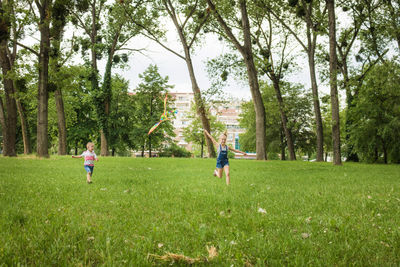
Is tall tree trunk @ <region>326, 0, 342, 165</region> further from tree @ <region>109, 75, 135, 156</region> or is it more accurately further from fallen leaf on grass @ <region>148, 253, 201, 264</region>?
tree @ <region>109, 75, 135, 156</region>

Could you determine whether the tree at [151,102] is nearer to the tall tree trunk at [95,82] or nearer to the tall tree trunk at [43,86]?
the tall tree trunk at [95,82]

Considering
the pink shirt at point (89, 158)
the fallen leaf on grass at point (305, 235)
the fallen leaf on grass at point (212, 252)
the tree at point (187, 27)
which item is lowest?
the fallen leaf on grass at point (305, 235)

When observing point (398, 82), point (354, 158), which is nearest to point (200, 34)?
point (398, 82)

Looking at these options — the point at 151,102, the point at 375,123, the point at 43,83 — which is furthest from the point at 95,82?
the point at 375,123

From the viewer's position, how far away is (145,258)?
2943 mm

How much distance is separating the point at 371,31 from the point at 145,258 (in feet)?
99.6

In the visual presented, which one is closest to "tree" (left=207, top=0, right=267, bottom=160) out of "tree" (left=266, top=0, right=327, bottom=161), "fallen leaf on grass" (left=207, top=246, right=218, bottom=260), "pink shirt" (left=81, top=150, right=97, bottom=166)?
"tree" (left=266, top=0, right=327, bottom=161)

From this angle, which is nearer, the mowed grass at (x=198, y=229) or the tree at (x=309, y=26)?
the mowed grass at (x=198, y=229)

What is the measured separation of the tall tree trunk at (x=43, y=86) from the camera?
19.7 meters

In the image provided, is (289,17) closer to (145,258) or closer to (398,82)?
(398,82)

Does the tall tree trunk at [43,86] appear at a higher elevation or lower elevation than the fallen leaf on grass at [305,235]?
higher

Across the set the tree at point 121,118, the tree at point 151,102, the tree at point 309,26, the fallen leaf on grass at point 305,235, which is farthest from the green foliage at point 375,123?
the tree at point 121,118

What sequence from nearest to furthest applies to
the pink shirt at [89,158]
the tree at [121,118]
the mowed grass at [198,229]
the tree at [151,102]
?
the mowed grass at [198,229] < the pink shirt at [89,158] < the tree at [121,118] < the tree at [151,102]

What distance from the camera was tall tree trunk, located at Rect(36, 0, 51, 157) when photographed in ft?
64.7
